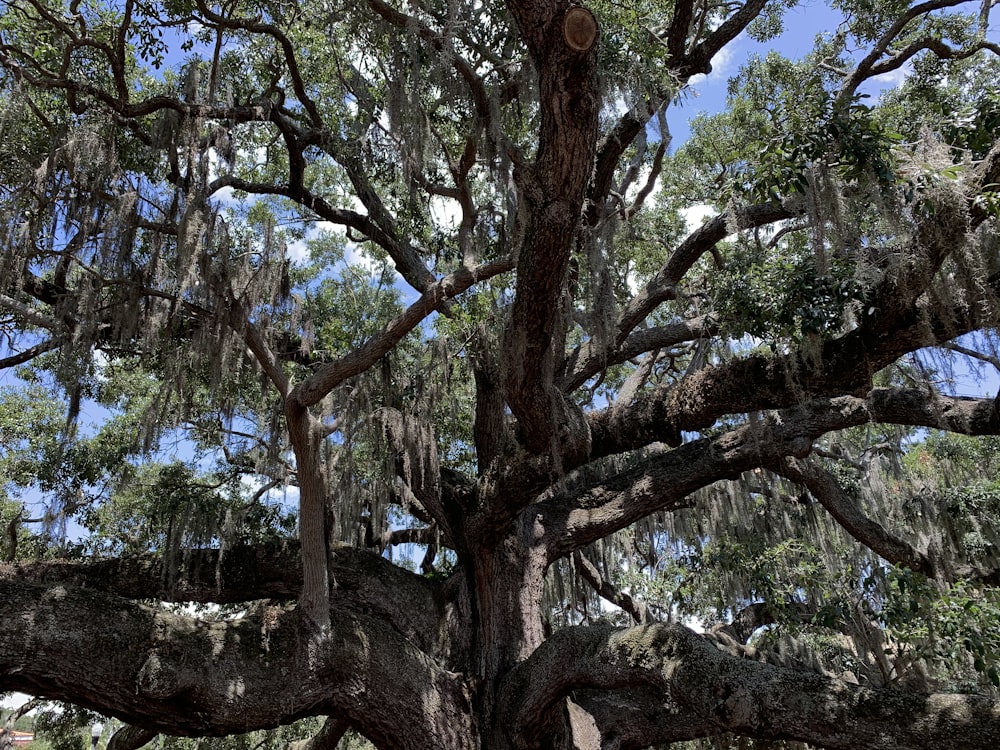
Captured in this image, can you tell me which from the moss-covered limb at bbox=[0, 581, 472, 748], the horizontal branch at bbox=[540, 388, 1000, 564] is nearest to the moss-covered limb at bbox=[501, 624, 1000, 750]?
the moss-covered limb at bbox=[0, 581, 472, 748]

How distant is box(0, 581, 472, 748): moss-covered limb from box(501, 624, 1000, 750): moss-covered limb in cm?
72

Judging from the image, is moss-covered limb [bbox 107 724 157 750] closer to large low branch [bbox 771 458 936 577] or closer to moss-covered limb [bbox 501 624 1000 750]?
moss-covered limb [bbox 501 624 1000 750]

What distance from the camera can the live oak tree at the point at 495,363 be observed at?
12.9 ft

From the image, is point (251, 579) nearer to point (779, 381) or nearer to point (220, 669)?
point (220, 669)

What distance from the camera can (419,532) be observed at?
7.52 meters

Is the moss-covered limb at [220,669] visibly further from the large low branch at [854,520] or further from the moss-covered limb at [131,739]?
the large low branch at [854,520]

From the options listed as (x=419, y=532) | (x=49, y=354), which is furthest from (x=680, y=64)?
(x=49, y=354)

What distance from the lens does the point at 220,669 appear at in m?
4.37

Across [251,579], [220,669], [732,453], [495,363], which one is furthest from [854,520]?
[251,579]

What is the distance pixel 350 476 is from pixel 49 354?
3600mm

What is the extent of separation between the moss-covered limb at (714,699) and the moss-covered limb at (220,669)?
72 centimetres

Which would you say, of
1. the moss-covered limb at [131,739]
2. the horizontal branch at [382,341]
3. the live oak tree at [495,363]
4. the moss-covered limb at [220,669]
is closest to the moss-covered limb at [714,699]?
the live oak tree at [495,363]

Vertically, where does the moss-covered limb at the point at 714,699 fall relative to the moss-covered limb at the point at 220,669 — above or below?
below

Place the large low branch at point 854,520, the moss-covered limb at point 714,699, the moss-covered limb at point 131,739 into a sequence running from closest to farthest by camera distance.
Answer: the moss-covered limb at point 714,699 < the large low branch at point 854,520 < the moss-covered limb at point 131,739
